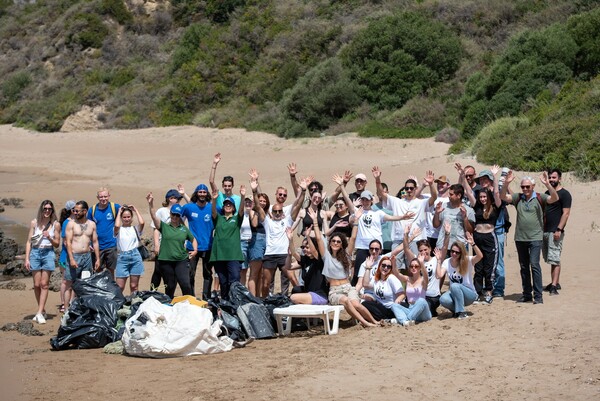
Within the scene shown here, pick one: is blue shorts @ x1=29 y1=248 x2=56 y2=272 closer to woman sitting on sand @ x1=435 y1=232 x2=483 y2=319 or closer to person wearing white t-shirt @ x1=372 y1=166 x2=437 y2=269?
person wearing white t-shirt @ x1=372 y1=166 x2=437 y2=269

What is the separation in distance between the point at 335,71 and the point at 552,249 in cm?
2270

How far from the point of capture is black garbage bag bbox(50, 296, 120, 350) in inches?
368

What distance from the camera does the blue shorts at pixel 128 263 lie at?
425 inches

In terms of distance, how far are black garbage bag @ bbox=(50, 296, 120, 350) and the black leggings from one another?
2.94 ft

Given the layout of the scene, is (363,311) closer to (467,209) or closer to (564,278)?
(467,209)

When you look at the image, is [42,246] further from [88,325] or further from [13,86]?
[13,86]

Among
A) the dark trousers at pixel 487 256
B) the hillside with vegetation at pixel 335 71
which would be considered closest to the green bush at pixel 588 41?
the hillside with vegetation at pixel 335 71

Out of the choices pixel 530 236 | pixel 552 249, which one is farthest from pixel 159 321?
pixel 552 249

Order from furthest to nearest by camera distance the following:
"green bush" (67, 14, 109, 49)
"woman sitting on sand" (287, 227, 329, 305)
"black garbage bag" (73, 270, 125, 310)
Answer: "green bush" (67, 14, 109, 49) < "woman sitting on sand" (287, 227, 329, 305) < "black garbage bag" (73, 270, 125, 310)

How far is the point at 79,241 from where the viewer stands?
34.8 ft

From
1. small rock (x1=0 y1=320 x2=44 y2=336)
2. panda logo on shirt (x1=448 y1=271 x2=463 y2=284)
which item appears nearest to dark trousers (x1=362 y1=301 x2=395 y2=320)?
panda logo on shirt (x1=448 y1=271 x2=463 y2=284)

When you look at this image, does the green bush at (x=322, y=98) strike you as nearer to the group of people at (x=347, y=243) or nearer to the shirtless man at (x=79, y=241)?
the group of people at (x=347, y=243)

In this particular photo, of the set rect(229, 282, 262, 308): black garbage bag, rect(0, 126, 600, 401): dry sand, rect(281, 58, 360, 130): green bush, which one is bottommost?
rect(0, 126, 600, 401): dry sand

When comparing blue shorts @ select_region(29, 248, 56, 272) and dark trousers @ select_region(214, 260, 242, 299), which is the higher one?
blue shorts @ select_region(29, 248, 56, 272)
